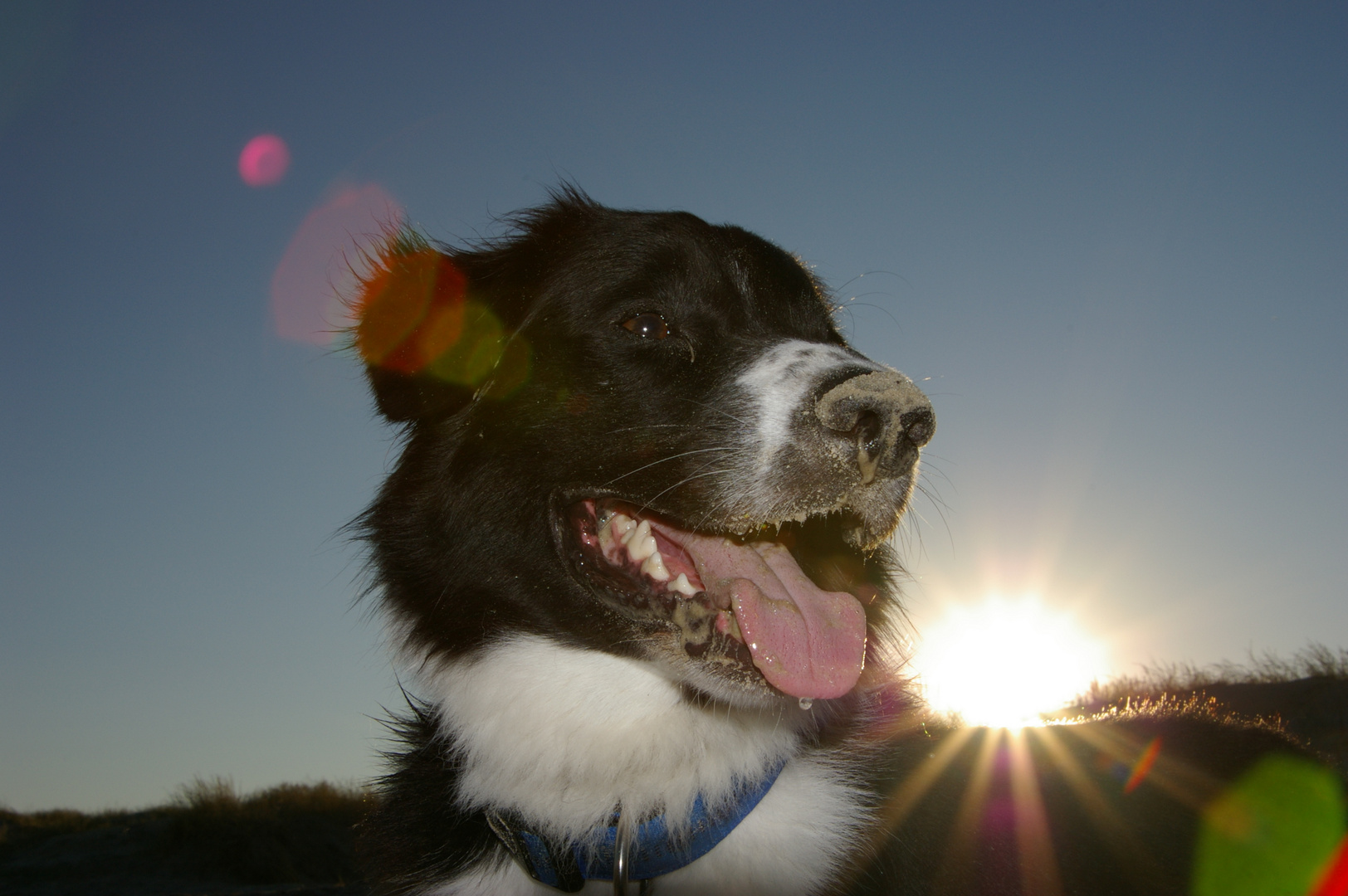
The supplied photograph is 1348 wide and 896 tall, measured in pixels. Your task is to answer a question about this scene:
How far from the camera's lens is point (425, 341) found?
10.3ft

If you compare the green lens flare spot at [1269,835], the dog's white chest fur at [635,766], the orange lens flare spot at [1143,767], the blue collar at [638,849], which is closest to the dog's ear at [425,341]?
the dog's white chest fur at [635,766]

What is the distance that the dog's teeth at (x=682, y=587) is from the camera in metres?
2.51

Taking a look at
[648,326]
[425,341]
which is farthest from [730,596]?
[425,341]

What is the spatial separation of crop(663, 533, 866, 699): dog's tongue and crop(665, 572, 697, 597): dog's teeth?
0.18ft

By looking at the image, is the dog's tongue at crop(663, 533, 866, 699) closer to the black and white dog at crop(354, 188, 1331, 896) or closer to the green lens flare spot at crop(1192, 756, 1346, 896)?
the black and white dog at crop(354, 188, 1331, 896)

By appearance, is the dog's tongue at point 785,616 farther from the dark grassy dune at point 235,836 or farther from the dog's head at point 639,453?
the dark grassy dune at point 235,836

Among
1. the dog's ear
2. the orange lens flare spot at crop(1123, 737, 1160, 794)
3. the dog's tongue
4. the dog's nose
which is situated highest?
the dog's ear

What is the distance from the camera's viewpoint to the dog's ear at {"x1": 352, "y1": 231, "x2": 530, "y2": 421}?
121 inches

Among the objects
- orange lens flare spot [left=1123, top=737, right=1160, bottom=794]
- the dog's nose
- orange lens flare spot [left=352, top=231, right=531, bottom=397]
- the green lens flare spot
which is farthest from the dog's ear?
the green lens flare spot

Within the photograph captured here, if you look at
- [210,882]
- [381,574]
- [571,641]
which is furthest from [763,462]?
A: [210,882]

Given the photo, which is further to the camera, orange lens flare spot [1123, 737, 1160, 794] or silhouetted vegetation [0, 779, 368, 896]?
silhouetted vegetation [0, 779, 368, 896]

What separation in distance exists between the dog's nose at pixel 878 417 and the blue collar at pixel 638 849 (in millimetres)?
1040

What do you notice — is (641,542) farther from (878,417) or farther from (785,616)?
(878,417)

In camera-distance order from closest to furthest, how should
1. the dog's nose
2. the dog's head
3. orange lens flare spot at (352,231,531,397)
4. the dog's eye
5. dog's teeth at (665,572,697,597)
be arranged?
the dog's nose → the dog's head → dog's teeth at (665,572,697,597) → the dog's eye → orange lens flare spot at (352,231,531,397)
